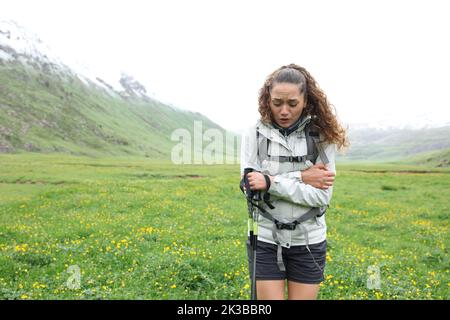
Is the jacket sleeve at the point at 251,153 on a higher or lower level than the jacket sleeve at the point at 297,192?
higher

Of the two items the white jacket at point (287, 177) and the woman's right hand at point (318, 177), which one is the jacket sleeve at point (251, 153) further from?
the woman's right hand at point (318, 177)

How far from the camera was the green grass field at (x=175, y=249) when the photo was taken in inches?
345

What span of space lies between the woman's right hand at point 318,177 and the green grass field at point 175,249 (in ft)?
15.1

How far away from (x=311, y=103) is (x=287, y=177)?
3.82 feet

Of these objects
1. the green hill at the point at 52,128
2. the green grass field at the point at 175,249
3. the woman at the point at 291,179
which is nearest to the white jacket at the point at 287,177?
the woman at the point at 291,179

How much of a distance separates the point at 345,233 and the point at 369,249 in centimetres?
280

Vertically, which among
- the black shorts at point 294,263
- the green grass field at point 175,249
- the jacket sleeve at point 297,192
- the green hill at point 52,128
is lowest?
the green grass field at point 175,249

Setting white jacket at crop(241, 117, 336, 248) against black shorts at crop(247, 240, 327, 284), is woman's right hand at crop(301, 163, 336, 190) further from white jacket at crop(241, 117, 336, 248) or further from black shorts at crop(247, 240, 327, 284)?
black shorts at crop(247, 240, 327, 284)

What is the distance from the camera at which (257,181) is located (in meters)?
4.62

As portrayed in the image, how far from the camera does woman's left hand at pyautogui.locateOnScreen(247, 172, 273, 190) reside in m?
4.62

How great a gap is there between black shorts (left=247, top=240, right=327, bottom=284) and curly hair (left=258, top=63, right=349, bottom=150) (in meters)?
1.50

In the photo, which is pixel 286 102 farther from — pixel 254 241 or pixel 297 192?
pixel 254 241
